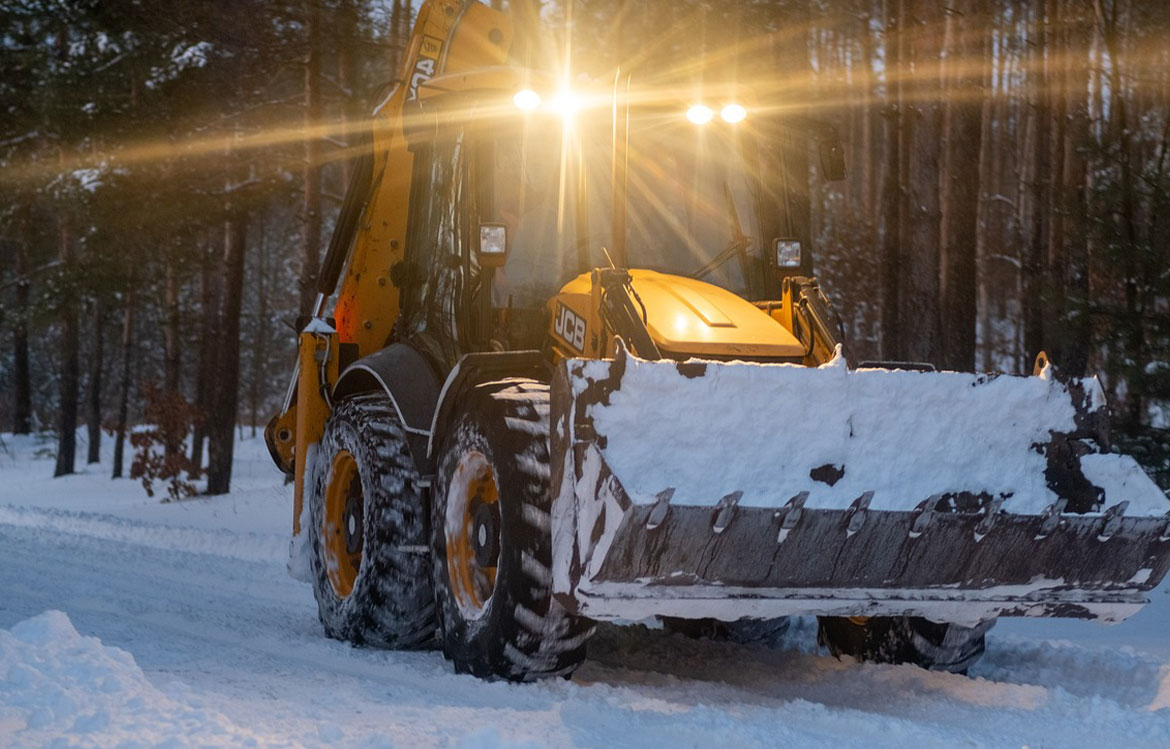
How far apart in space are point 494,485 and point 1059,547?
230 centimetres

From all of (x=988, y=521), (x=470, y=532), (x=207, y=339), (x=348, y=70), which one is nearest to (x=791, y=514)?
(x=988, y=521)

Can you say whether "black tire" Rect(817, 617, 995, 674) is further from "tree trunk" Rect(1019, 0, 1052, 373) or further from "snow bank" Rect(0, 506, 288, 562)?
"tree trunk" Rect(1019, 0, 1052, 373)

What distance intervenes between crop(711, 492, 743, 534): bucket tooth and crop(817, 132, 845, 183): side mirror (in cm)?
227

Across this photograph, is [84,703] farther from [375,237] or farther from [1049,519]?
[375,237]

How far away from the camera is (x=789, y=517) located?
4.69 meters

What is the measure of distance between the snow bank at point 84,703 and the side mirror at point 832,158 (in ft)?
12.6

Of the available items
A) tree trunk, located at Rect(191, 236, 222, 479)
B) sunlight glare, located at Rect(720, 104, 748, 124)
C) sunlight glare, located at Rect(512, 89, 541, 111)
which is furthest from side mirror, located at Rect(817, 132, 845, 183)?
tree trunk, located at Rect(191, 236, 222, 479)

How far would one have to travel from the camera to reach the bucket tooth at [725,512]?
15.1 feet

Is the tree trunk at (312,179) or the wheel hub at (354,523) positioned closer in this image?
the wheel hub at (354,523)

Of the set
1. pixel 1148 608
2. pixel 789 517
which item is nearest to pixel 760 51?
pixel 1148 608

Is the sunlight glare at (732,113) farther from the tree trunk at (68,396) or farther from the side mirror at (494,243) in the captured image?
the tree trunk at (68,396)

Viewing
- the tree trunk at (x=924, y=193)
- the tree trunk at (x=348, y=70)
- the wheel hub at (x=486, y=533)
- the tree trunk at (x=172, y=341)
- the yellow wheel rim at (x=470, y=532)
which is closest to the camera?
the wheel hub at (x=486, y=533)

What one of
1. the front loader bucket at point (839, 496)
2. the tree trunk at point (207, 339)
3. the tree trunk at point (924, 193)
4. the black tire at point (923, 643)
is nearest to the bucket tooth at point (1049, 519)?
the front loader bucket at point (839, 496)

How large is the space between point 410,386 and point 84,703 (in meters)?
2.61
